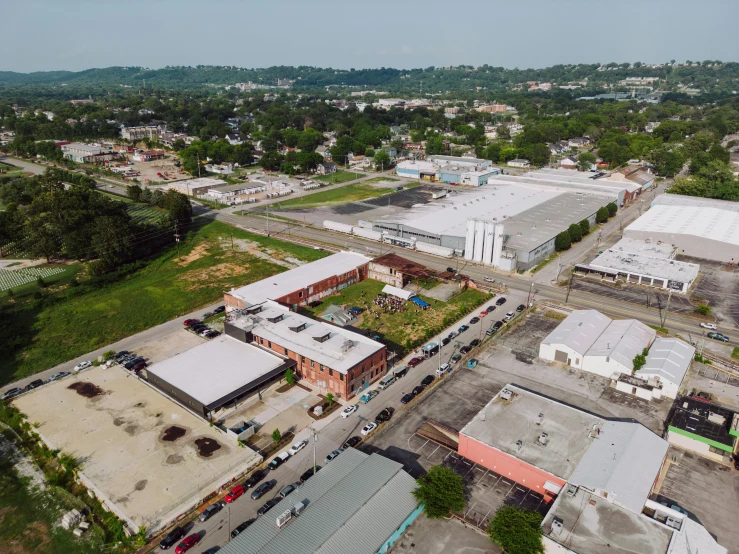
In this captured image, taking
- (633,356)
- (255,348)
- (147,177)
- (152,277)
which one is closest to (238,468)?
(255,348)

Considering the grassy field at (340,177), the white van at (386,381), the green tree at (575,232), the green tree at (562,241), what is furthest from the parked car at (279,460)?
the grassy field at (340,177)

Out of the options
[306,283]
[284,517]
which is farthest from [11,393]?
[306,283]

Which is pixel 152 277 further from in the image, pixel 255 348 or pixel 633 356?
pixel 633 356

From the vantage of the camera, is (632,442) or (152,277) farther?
(152,277)

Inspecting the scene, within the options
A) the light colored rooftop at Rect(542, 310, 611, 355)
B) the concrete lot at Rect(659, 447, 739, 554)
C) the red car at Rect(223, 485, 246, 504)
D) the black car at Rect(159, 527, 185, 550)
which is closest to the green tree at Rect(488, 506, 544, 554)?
the concrete lot at Rect(659, 447, 739, 554)

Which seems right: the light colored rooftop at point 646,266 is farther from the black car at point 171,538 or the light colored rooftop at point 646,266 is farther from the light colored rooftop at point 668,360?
the black car at point 171,538

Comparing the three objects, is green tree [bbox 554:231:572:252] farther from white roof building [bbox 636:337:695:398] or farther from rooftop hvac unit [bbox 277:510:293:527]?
rooftop hvac unit [bbox 277:510:293:527]

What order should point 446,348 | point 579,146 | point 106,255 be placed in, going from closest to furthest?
point 446,348
point 106,255
point 579,146
